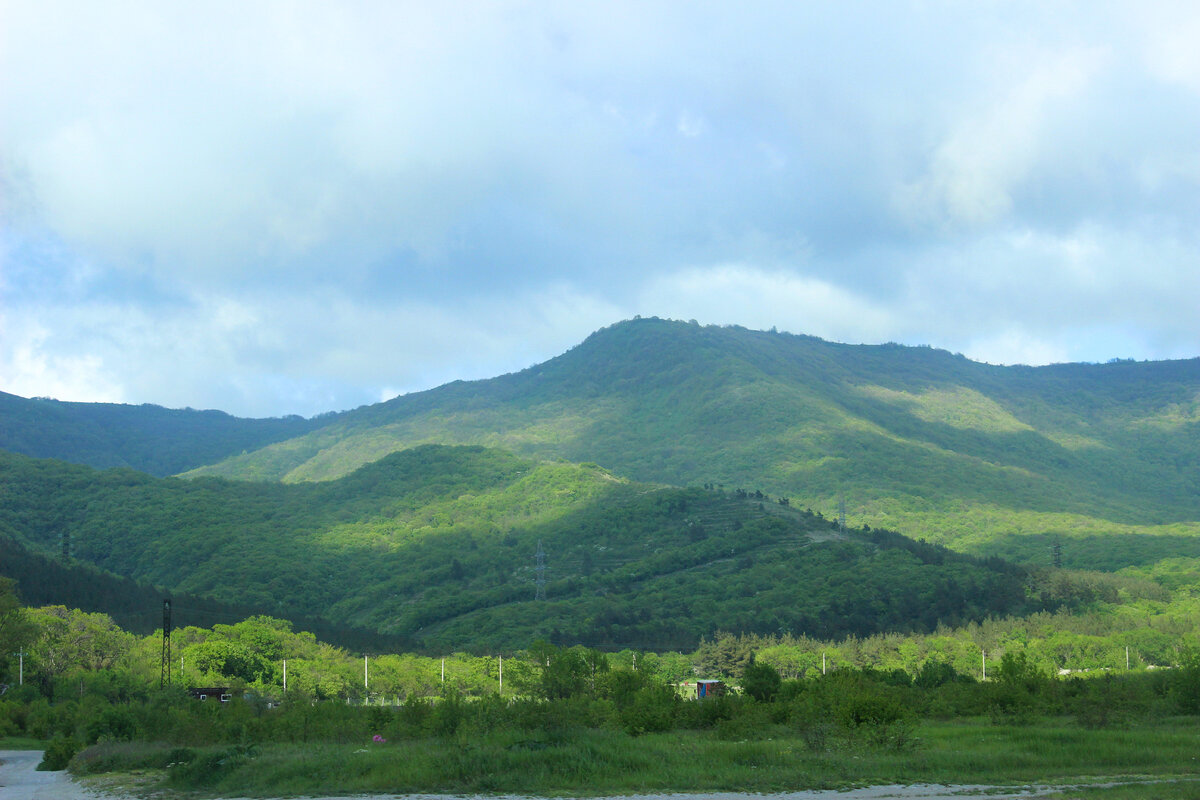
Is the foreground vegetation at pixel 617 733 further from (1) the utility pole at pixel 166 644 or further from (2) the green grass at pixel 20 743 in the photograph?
(1) the utility pole at pixel 166 644

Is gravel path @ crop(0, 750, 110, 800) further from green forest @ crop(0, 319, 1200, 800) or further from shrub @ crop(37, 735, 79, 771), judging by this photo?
green forest @ crop(0, 319, 1200, 800)

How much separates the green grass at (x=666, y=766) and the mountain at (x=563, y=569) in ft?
282

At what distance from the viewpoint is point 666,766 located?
29.4 meters

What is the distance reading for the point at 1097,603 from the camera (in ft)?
411

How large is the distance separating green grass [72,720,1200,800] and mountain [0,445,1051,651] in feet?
282

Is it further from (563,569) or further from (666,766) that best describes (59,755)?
(563,569)

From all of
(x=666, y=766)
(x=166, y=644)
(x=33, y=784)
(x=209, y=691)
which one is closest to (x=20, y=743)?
(x=166, y=644)

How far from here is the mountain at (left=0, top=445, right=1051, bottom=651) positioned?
416 feet

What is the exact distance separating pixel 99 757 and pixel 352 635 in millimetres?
90029

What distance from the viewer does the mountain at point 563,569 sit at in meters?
127

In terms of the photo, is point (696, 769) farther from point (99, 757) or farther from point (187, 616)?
point (187, 616)

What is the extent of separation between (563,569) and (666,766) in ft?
455

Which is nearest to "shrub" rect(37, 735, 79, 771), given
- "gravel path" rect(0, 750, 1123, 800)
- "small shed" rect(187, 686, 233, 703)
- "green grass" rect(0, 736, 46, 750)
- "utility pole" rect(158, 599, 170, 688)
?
"gravel path" rect(0, 750, 1123, 800)

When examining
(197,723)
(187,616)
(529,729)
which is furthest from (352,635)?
(529,729)
